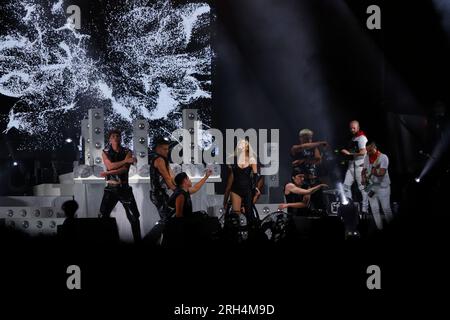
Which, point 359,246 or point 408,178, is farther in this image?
point 408,178

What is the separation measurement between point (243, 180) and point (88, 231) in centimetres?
229

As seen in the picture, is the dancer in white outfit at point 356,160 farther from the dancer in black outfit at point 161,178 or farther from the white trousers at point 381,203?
the dancer in black outfit at point 161,178

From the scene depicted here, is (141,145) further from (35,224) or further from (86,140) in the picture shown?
(35,224)

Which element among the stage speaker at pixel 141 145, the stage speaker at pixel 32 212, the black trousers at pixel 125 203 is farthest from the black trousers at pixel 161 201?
the stage speaker at pixel 32 212

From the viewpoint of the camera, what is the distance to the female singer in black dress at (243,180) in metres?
9.18

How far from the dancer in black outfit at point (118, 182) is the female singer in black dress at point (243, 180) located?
1.15 metres

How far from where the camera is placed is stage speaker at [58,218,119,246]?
24.4 ft

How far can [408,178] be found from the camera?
10711 millimetres

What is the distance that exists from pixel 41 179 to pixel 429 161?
5.41 meters

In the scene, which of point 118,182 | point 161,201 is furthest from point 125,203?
point 161,201

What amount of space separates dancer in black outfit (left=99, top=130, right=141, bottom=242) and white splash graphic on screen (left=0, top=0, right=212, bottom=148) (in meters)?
3.08

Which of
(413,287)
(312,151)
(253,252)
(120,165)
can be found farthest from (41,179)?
(413,287)

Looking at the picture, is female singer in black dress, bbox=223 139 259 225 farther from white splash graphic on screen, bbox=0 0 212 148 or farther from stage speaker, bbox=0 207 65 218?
white splash graphic on screen, bbox=0 0 212 148
